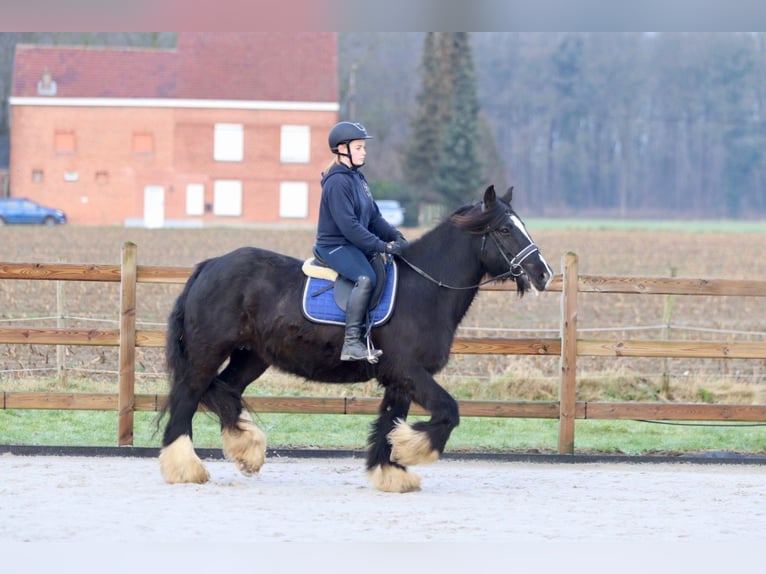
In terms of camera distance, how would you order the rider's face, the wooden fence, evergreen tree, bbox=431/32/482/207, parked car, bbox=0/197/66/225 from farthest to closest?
evergreen tree, bbox=431/32/482/207
parked car, bbox=0/197/66/225
the wooden fence
the rider's face

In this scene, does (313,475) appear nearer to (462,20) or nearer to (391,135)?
(462,20)

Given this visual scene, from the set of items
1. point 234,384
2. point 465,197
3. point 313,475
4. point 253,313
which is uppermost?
point 465,197

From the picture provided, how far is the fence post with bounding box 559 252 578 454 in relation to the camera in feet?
26.6

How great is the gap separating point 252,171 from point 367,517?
50646mm

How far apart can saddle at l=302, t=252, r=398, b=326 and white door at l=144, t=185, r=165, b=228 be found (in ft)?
163

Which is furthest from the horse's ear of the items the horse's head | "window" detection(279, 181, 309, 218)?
"window" detection(279, 181, 309, 218)

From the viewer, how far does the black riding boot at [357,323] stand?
6293 millimetres

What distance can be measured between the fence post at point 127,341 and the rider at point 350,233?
6.60ft

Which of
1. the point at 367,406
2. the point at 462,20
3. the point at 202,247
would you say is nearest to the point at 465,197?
the point at 202,247

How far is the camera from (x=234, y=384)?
696cm

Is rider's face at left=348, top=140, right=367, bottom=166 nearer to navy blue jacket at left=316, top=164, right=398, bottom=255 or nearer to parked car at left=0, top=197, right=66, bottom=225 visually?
navy blue jacket at left=316, top=164, right=398, bottom=255

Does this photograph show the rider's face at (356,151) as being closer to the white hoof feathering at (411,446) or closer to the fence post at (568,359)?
the white hoof feathering at (411,446)

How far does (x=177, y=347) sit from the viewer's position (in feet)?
22.4

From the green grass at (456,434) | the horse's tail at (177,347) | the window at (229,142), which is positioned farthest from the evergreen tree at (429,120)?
the horse's tail at (177,347)
